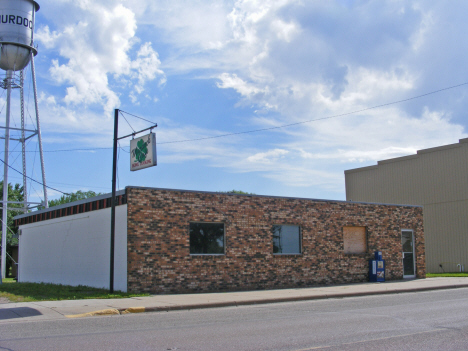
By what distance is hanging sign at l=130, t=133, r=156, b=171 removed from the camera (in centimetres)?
1800

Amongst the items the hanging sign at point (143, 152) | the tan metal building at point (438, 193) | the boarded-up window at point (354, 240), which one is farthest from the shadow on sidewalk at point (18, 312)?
the tan metal building at point (438, 193)

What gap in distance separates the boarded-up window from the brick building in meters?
0.05

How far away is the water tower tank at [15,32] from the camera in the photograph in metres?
29.7

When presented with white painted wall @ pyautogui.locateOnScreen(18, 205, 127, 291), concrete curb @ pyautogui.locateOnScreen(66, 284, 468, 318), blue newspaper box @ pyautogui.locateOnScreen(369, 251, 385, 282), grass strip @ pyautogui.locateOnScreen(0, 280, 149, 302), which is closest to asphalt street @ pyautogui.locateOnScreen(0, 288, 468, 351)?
concrete curb @ pyautogui.locateOnScreen(66, 284, 468, 318)

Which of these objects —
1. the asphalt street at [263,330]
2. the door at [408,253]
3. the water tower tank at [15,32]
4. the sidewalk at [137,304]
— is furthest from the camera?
the water tower tank at [15,32]

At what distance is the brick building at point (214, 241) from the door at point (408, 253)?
178 mm

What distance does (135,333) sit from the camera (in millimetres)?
9758

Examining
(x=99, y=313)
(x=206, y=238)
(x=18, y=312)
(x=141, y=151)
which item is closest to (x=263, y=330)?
(x=99, y=313)

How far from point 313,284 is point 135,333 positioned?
45.0ft

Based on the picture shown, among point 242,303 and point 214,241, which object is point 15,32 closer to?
point 214,241

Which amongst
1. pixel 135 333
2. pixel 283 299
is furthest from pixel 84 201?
pixel 135 333

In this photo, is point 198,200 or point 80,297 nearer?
point 80,297

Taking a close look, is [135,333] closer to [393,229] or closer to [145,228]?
[145,228]

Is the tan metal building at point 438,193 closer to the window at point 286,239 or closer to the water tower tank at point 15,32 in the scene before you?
the window at point 286,239
